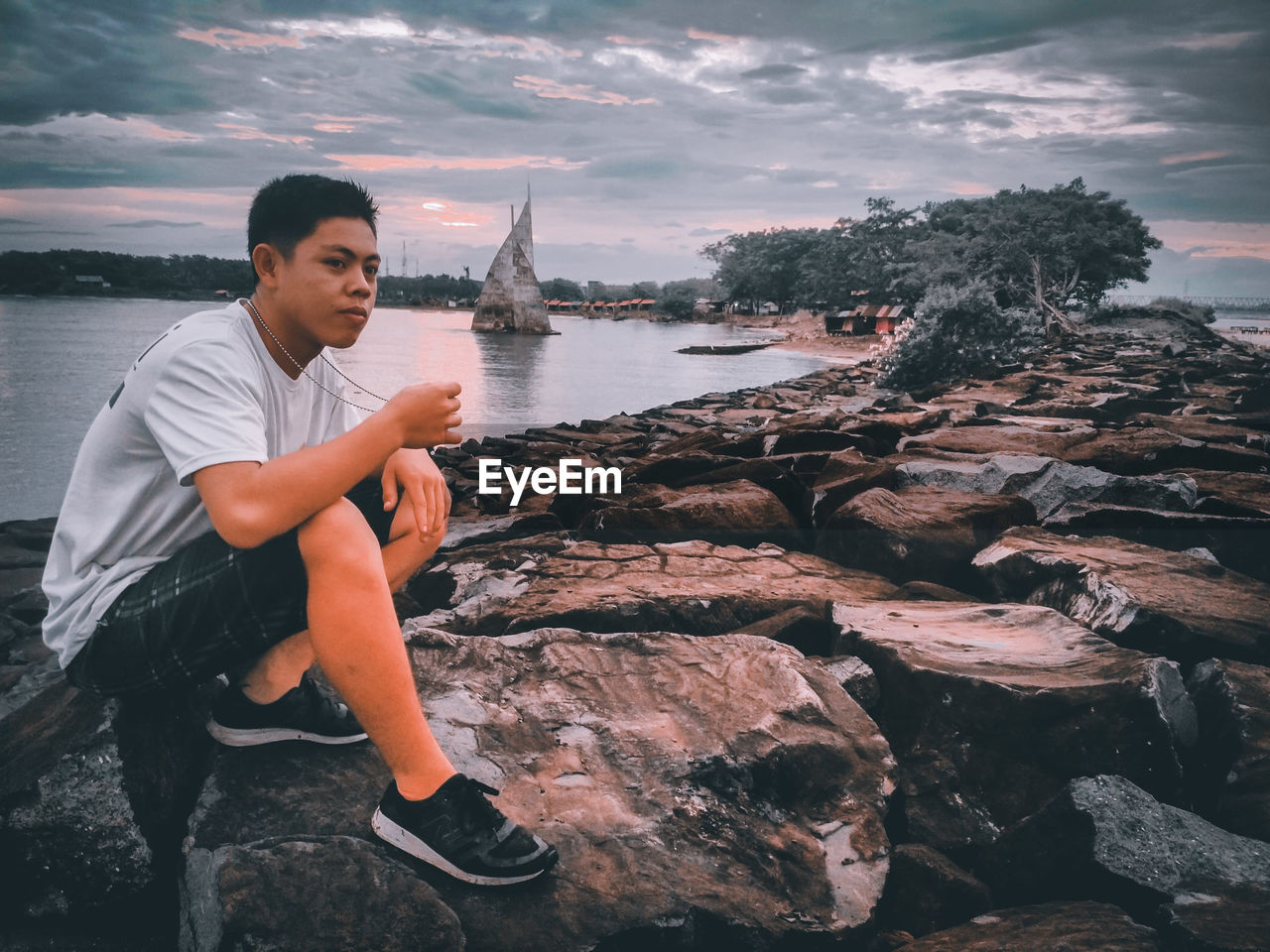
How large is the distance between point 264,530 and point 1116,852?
1.92 m

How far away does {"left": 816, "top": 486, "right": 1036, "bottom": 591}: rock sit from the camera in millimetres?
3416

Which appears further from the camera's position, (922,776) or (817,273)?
(817,273)

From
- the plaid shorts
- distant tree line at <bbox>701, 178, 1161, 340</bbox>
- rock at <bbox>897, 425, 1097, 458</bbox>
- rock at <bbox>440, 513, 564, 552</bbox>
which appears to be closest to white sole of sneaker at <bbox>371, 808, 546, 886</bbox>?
the plaid shorts

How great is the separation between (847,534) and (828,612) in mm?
770

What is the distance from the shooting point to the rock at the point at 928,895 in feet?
6.14

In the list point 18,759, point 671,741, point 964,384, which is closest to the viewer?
point 18,759

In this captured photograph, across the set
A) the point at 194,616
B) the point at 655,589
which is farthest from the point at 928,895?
the point at 194,616

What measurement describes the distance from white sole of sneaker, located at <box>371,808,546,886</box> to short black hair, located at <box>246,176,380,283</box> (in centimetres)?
127

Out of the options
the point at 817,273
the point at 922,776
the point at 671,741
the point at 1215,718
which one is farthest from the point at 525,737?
the point at 817,273

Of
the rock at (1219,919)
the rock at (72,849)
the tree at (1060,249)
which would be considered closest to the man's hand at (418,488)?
the rock at (72,849)

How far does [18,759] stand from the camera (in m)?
1.90

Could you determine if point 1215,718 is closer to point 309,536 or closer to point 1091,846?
point 1091,846

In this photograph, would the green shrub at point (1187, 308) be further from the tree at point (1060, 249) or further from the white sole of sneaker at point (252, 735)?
the white sole of sneaker at point (252, 735)

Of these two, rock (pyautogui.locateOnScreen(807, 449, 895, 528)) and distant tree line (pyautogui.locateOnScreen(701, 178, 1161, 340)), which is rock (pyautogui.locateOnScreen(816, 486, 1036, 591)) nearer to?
rock (pyautogui.locateOnScreen(807, 449, 895, 528))
